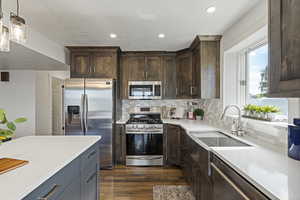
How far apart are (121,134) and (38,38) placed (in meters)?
2.15

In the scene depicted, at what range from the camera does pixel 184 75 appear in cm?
379

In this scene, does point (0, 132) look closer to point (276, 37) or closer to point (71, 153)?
point (71, 153)

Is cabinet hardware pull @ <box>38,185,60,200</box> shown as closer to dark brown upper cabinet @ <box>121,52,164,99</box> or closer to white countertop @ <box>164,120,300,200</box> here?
white countertop @ <box>164,120,300,200</box>

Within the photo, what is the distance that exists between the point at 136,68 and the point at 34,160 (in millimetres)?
2953

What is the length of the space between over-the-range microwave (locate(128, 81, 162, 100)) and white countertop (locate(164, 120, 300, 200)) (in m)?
2.38

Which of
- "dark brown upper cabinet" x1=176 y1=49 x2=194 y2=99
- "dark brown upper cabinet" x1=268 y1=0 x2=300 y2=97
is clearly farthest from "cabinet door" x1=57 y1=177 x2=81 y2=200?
"dark brown upper cabinet" x1=176 y1=49 x2=194 y2=99

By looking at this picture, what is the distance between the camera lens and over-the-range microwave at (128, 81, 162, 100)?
3.85m

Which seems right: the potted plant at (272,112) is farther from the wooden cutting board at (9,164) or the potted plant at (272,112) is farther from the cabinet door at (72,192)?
the wooden cutting board at (9,164)

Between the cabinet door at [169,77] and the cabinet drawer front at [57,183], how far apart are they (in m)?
2.77

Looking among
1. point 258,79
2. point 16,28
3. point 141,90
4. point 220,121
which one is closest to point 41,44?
point 16,28

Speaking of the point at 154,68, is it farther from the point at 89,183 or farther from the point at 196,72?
the point at 89,183

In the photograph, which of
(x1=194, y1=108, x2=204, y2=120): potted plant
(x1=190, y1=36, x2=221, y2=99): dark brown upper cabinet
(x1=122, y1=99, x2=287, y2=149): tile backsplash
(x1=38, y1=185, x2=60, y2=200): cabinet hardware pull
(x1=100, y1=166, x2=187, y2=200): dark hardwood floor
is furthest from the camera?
(x1=194, y1=108, x2=204, y2=120): potted plant

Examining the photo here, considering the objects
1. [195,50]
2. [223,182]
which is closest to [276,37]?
[223,182]

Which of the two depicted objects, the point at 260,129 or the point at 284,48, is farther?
the point at 260,129
